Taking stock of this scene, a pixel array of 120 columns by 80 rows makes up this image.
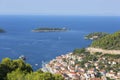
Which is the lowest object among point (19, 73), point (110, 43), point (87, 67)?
point (87, 67)

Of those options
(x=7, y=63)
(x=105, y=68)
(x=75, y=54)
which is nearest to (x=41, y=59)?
(x=75, y=54)

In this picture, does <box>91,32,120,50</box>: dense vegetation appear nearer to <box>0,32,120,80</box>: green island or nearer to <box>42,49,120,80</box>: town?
<box>0,32,120,80</box>: green island

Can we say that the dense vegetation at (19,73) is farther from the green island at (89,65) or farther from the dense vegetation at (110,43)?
the dense vegetation at (110,43)

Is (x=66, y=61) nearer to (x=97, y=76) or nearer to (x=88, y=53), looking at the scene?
(x=88, y=53)

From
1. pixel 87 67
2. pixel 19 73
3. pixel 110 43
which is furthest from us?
pixel 110 43

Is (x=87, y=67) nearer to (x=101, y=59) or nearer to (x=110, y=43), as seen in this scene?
(x=101, y=59)

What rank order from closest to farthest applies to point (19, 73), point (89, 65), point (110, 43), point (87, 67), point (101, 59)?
1. point (19, 73)
2. point (87, 67)
3. point (89, 65)
4. point (101, 59)
5. point (110, 43)

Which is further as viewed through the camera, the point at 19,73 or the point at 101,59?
the point at 101,59

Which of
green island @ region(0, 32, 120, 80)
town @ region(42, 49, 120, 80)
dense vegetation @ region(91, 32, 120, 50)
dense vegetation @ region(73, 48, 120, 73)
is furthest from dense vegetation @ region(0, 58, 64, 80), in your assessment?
dense vegetation @ region(91, 32, 120, 50)

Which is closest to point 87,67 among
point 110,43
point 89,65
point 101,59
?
point 89,65
